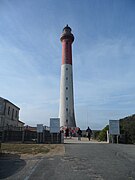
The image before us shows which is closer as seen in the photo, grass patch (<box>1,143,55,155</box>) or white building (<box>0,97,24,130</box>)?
grass patch (<box>1,143,55,155</box>)

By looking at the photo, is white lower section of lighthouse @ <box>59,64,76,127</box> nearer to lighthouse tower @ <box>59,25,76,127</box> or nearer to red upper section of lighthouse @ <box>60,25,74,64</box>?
lighthouse tower @ <box>59,25,76,127</box>

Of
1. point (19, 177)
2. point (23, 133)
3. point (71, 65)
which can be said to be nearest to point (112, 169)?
point (19, 177)

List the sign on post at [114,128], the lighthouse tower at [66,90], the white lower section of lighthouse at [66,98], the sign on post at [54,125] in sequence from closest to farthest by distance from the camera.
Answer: the sign on post at [114,128]
the sign on post at [54,125]
the white lower section of lighthouse at [66,98]
the lighthouse tower at [66,90]

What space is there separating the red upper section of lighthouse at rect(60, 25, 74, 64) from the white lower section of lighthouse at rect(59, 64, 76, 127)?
1.52 m

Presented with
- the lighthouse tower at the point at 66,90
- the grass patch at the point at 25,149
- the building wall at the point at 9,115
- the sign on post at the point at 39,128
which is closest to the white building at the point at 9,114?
the building wall at the point at 9,115

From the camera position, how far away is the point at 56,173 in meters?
8.13

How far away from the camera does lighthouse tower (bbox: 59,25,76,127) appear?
4859 centimetres

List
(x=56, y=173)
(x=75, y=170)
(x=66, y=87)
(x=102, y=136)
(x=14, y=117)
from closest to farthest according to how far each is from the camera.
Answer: (x=56, y=173) → (x=75, y=170) → (x=102, y=136) → (x=14, y=117) → (x=66, y=87)

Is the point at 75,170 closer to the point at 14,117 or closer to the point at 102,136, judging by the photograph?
the point at 102,136

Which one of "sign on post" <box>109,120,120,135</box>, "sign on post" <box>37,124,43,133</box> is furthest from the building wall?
"sign on post" <box>109,120,120,135</box>

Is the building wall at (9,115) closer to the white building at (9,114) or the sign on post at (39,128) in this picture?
the white building at (9,114)

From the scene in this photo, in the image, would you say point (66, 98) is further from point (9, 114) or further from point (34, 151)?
point (34, 151)

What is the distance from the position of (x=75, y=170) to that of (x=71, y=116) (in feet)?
A: 132

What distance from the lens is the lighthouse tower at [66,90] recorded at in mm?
48594
